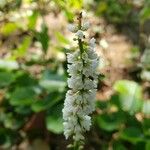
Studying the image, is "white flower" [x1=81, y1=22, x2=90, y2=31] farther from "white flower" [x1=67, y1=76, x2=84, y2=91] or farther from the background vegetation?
the background vegetation

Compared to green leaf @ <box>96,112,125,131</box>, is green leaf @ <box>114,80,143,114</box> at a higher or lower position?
higher

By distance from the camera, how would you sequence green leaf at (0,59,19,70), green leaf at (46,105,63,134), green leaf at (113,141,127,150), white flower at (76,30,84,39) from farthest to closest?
green leaf at (0,59,19,70) → green leaf at (46,105,63,134) → green leaf at (113,141,127,150) → white flower at (76,30,84,39)

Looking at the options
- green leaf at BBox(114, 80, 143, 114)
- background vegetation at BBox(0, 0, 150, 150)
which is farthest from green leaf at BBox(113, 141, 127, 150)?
green leaf at BBox(114, 80, 143, 114)

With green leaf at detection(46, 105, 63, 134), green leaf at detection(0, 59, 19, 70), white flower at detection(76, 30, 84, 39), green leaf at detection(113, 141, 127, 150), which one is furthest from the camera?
green leaf at detection(0, 59, 19, 70)

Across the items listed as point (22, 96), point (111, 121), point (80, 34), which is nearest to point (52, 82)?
point (22, 96)

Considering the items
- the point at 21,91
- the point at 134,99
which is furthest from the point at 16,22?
the point at 134,99
